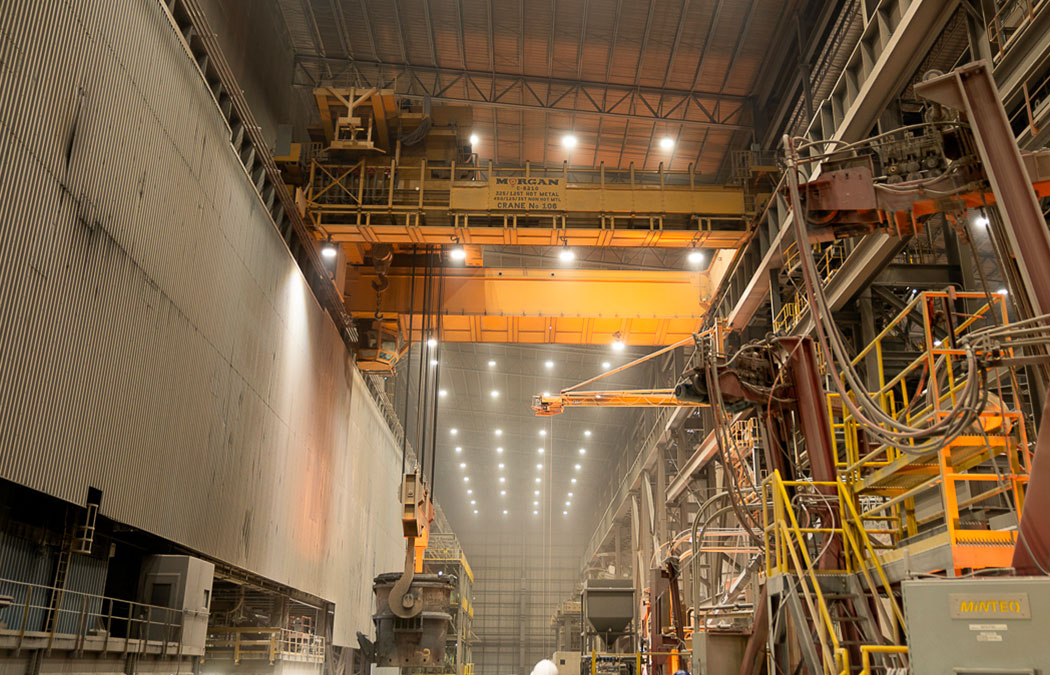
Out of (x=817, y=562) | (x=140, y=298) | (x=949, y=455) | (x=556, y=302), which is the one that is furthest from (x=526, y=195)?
(x=949, y=455)

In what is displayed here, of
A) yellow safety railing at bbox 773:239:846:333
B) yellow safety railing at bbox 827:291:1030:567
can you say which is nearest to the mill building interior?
yellow safety railing at bbox 827:291:1030:567

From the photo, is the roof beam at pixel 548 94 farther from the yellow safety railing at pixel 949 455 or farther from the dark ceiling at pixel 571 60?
the yellow safety railing at pixel 949 455

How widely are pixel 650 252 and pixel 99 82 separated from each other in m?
26.3

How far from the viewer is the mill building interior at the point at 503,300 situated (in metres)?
7.89

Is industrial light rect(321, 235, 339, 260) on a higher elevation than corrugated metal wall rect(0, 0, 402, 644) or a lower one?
higher

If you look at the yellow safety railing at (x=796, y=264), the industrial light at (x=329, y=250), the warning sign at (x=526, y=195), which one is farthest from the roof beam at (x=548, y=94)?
the yellow safety railing at (x=796, y=264)

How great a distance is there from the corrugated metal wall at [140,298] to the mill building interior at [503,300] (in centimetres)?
7

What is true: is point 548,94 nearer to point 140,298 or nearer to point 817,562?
point 140,298

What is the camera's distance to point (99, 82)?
10.6 meters

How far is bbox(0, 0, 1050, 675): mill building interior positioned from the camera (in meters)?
7.89

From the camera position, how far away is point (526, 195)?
20.9m

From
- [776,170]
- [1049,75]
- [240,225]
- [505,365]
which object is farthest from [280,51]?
[505,365]

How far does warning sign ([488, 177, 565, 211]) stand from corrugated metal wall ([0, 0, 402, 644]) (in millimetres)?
5266

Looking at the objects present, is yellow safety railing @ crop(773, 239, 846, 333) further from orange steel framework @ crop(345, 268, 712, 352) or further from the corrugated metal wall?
the corrugated metal wall
